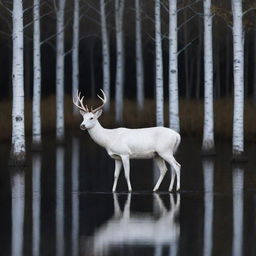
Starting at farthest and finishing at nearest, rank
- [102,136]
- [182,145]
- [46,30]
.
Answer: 1. [46,30]
2. [182,145]
3. [102,136]

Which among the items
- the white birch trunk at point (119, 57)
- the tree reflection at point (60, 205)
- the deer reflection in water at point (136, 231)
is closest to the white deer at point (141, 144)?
the tree reflection at point (60, 205)

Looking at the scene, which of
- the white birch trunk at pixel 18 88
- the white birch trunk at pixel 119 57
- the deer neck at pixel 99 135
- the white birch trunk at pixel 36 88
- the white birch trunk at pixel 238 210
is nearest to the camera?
the white birch trunk at pixel 238 210

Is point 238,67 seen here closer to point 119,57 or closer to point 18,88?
point 18,88

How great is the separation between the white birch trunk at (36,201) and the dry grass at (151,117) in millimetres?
8343

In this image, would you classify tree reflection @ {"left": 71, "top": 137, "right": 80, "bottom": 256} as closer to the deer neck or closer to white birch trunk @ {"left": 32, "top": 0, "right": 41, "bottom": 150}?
the deer neck

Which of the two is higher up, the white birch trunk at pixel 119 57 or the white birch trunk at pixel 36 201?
the white birch trunk at pixel 119 57

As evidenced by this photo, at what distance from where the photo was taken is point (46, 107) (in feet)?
140

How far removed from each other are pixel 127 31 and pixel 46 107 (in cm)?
1147

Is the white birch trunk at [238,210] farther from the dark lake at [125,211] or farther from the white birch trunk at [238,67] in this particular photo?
the white birch trunk at [238,67]

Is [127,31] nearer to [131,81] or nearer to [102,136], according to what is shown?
[131,81]

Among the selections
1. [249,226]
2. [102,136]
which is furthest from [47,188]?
[249,226]

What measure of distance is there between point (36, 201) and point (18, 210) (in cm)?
130

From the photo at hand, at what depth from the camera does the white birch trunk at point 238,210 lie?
12.9 m

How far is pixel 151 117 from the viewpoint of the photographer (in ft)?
135
